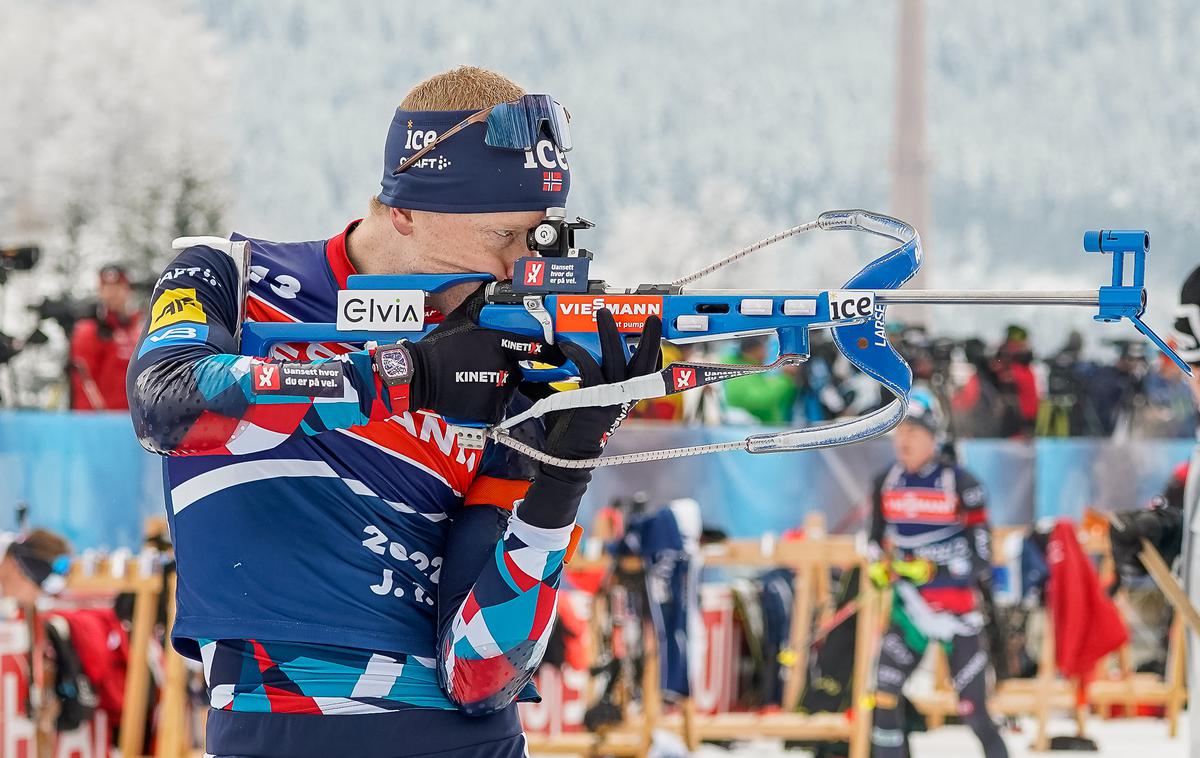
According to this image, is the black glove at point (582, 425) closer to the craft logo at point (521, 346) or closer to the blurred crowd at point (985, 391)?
the craft logo at point (521, 346)

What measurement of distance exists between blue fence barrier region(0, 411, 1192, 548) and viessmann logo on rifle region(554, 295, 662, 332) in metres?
4.66

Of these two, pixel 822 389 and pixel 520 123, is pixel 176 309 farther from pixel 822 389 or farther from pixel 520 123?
pixel 822 389

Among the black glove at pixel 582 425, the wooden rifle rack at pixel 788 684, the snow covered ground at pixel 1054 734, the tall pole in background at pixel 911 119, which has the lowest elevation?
the snow covered ground at pixel 1054 734

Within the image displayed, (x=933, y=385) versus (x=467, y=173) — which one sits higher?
(x=467, y=173)

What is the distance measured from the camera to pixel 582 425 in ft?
5.31

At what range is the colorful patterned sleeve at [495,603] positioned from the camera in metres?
1.68

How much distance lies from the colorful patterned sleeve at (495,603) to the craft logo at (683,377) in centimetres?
17

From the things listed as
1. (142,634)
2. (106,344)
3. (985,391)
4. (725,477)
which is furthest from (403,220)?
(985,391)

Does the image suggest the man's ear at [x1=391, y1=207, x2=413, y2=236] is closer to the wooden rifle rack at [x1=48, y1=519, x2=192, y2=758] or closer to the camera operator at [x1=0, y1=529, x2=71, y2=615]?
the camera operator at [x1=0, y1=529, x2=71, y2=615]

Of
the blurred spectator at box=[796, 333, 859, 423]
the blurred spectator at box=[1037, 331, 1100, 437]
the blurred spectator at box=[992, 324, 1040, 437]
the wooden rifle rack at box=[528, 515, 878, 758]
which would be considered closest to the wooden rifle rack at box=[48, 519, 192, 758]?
the wooden rifle rack at box=[528, 515, 878, 758]

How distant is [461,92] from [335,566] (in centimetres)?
58

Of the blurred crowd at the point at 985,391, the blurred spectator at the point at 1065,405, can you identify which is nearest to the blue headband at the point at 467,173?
the blurred crowd at the point at 985,391

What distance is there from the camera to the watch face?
158cm

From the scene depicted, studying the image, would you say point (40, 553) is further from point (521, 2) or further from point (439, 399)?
point (521, 2)
